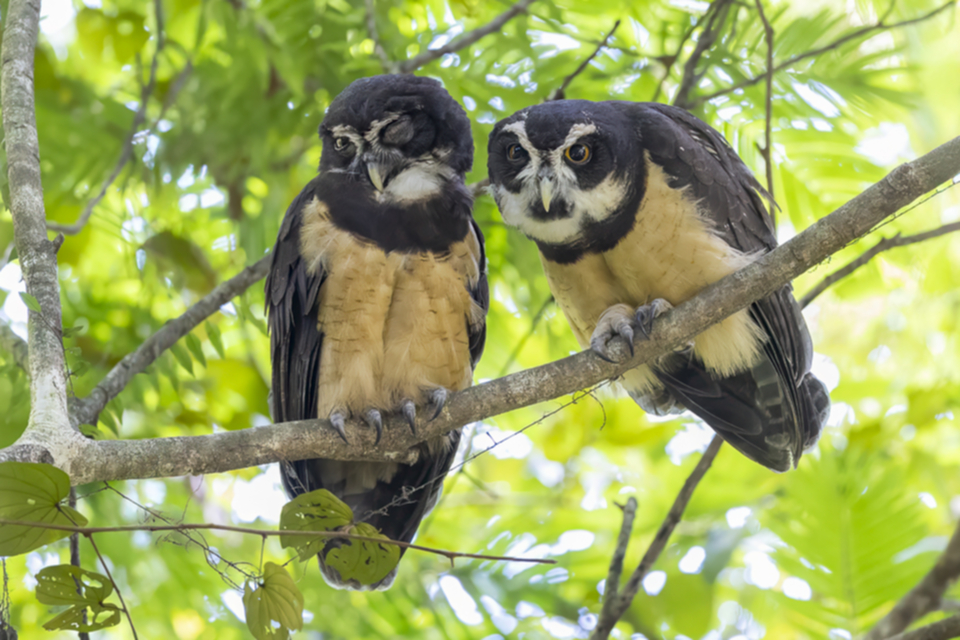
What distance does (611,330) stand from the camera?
121 inches

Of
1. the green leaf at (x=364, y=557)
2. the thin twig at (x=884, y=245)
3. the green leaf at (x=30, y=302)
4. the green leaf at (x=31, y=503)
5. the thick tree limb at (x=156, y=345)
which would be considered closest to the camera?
the green leaf at (x=31, y=503)

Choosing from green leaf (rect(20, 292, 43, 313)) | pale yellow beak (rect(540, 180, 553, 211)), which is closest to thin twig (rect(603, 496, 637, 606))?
pale yellow beak (rect(540, 180, 553, 211))

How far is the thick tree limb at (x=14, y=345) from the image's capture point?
3445 millimetres

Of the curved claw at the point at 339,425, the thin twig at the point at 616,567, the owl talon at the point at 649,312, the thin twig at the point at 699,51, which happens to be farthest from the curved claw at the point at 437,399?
the thin twig at the point at 699,51

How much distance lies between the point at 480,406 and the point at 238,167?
8.72ft

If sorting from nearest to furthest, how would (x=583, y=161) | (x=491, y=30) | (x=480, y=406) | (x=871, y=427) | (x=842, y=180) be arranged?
(x=480, y=406)
(x=583, y=161)
(x=491, y=30)
(x=842, y=180)
(x=871, y=427)

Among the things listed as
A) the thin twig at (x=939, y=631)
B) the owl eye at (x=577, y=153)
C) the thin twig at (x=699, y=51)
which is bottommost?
the thin twig at (x=939, y=631)

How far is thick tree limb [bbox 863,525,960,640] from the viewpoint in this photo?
3.67 metres

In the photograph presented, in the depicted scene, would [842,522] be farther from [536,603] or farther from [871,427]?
[536,603]

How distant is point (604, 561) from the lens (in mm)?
4348

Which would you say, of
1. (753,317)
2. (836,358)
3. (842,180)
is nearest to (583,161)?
(753,317)

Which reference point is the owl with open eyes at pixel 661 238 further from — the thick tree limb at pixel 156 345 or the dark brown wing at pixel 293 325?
the thick tree limb at pixel 156 345

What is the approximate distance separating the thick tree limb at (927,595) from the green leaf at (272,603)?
289 cm

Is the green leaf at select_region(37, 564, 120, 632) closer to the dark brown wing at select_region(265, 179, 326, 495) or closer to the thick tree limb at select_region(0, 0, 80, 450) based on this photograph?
the thick tree limb at select_region(0, 0, 80, 450)
